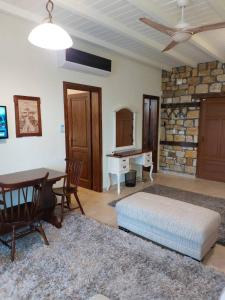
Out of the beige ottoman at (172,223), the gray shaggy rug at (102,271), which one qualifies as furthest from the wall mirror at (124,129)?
the gray shaggy rug at (102,271)

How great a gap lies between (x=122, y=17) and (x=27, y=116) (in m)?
1.92

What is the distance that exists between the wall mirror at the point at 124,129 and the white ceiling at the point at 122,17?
1291mm

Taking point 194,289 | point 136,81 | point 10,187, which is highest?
point 136,81

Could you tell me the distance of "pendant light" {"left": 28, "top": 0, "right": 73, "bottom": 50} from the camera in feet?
5.87

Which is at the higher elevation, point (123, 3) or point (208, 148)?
point (123, 3)

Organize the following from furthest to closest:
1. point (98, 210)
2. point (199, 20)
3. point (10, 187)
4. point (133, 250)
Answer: point (98, 210), point (199, 20), point (133, 250), point (10, 187)

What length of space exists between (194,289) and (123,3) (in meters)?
3.12

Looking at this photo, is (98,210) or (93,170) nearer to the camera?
(98,210)

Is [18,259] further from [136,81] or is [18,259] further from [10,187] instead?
[136,81]

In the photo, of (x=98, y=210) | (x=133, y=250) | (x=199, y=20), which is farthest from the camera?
(x=98, y=210)

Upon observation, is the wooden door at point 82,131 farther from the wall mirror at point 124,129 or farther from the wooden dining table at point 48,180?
the wooden dining table at point 48,180

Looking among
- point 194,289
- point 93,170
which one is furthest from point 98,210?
point 194,289

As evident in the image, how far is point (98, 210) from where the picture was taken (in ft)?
11.6

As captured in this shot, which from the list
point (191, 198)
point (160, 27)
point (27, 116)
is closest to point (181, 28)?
point (160, 27)
